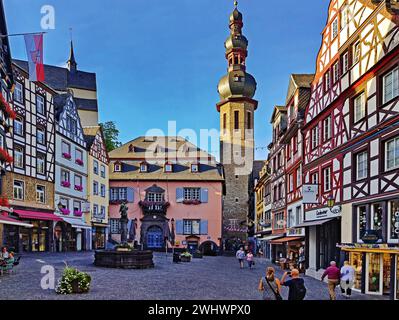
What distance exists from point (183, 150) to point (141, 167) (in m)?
4.89

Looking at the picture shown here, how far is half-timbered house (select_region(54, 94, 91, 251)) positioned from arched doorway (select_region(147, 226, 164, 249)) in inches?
317

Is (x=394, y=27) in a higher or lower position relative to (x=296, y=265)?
higher

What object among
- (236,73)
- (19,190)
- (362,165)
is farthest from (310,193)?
(236,73)

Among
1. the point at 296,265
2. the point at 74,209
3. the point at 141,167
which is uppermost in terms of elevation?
the point at 141,167

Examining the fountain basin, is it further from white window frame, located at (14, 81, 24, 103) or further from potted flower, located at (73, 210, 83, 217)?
potted flower, located at (73, 210, 83, 217)

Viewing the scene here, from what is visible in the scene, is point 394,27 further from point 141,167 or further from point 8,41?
point 141,167

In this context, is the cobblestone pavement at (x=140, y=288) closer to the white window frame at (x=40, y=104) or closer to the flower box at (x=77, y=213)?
the white window frame at (x=40, y=104)

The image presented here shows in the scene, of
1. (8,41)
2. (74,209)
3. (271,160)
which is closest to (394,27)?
(8,41)

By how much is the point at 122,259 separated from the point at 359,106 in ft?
40.5

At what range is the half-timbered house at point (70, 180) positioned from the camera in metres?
33.2

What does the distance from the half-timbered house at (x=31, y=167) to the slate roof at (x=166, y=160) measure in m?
15.7

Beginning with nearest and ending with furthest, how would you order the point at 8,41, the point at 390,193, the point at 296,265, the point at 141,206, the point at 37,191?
1. the point at 390,193
2. the point at 8,41
3. the point at 296,265
4. the point at 37,191
5. the point at 141,206

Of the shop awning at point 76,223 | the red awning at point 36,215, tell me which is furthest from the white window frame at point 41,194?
the shop awning at point 76,223

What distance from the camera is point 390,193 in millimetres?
14031
